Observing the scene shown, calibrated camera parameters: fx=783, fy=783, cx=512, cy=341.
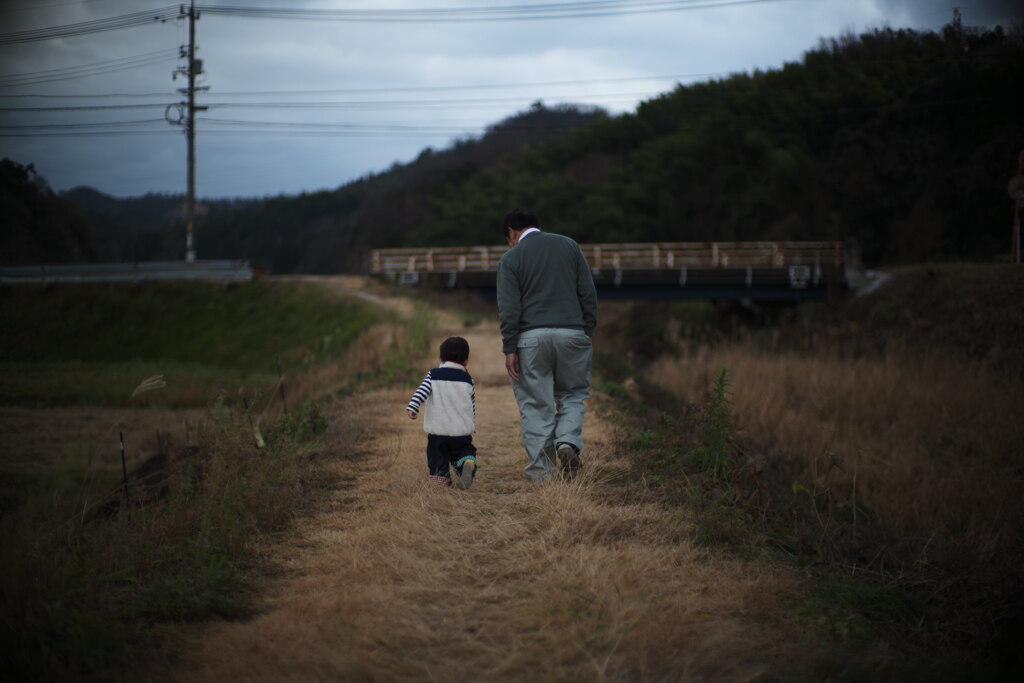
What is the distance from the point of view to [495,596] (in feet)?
13.0

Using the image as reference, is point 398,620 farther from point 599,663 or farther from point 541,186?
point 541,186

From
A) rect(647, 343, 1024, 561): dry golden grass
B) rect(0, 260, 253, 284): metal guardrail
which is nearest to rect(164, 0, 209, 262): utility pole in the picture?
rect(0, 260, 253, 284): metal guardrail

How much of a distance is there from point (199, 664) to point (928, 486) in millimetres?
10460

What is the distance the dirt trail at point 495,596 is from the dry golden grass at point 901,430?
145 inches

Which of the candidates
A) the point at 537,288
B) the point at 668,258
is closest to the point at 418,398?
the point at 537,288

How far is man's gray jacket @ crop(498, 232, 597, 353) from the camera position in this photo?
19.0 feet

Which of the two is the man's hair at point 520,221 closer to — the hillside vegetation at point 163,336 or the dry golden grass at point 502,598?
the dry golden grass at point 502,598

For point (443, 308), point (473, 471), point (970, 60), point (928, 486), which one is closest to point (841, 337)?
point (970, 60)

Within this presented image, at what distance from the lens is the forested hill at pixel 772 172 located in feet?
98.0

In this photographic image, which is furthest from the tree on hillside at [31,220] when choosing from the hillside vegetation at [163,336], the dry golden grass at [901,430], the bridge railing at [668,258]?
the bridge railing at [668,258]

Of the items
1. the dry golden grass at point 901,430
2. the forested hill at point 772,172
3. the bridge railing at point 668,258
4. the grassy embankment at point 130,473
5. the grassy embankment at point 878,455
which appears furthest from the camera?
the bridge railing at point 668,258

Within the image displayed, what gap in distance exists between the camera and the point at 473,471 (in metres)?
5.70

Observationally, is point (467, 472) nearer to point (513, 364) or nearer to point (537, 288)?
point (513, 364)

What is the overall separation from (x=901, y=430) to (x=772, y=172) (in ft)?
148
